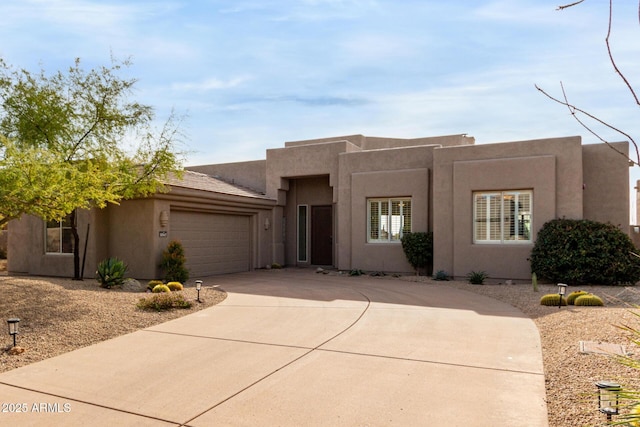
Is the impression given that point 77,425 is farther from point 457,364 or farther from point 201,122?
point 201,122

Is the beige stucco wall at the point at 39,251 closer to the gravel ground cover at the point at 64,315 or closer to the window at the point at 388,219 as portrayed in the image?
the gravel ground cover at the point at 64,315

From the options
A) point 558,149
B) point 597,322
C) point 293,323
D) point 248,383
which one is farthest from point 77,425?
point 558,149

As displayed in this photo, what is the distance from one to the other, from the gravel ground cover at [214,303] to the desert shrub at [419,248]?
3819 mm

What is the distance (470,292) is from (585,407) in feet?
25.0

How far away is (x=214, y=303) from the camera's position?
9.77 metres

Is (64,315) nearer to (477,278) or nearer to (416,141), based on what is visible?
(477,278)

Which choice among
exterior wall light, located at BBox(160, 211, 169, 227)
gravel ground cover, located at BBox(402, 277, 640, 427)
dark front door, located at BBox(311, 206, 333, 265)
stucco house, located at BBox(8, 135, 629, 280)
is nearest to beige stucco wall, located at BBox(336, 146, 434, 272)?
stucco house, located at BBox(8, 135, 629, 280)

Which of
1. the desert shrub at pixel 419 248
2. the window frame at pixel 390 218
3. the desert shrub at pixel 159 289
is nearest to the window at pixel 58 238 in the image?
the desert shrub at pixel 159 289

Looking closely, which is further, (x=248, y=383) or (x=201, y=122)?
(x=201, y=122)

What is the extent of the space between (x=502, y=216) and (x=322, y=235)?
7633 millimetres

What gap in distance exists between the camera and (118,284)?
11.2 meters

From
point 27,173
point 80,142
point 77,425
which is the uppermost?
point 80,142

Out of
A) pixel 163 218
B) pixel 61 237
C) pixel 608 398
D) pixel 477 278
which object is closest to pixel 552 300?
pixel 477 278

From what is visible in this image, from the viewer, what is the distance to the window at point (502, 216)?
13.7m
